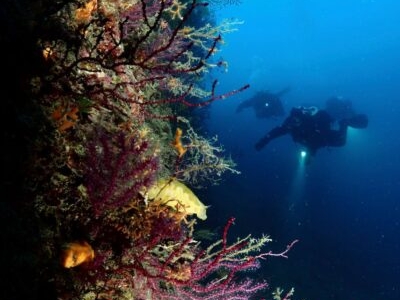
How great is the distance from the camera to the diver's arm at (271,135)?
15.9 m

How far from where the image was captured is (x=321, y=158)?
53688 millimetres

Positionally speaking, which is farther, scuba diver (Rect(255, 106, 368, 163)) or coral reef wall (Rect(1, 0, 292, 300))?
scuba diver (Rect(255, 106, 368, 163))

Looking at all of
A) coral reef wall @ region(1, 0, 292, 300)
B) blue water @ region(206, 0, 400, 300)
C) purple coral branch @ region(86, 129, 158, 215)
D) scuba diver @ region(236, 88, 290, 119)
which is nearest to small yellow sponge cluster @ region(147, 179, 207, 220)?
coral reef wall @ region(1, 0, 292, 300)

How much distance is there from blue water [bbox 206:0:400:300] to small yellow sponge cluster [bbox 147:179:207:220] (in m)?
2.84

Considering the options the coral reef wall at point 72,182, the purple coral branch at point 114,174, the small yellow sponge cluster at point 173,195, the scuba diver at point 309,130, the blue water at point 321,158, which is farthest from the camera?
the blue water at point 321,158

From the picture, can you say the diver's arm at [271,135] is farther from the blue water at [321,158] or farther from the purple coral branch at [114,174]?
the purple coral branch at [114,174]

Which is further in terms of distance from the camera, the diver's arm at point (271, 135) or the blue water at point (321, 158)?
the blue water at point (321, 158)

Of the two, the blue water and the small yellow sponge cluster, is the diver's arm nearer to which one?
the blue water

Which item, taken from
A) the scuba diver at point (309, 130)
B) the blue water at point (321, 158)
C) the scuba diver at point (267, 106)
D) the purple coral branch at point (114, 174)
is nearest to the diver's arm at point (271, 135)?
the scuba diver at point (309, 130)

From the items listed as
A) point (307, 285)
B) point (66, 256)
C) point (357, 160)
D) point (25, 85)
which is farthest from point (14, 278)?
point (357, 160)

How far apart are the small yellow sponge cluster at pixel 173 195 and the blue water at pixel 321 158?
2837 millimetres

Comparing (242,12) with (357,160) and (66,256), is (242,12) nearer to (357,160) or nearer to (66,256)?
(357,160)

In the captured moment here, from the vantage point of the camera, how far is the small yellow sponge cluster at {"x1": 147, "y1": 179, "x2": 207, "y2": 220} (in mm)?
2805

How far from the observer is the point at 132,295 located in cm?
235
